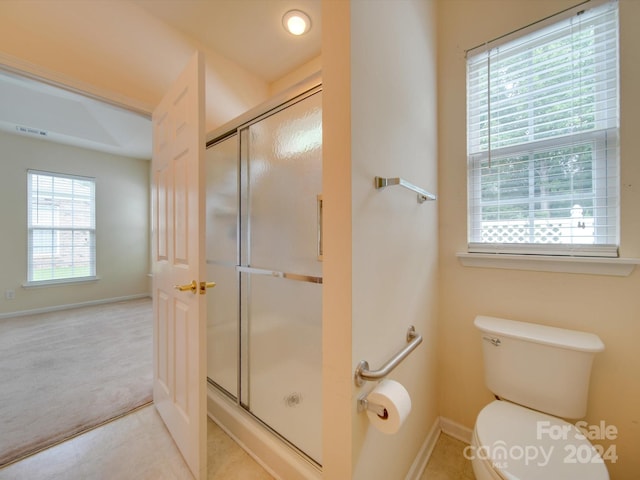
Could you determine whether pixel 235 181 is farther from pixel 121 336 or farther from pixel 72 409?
pixel 121 336

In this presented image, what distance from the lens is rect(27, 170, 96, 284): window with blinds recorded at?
3709mm

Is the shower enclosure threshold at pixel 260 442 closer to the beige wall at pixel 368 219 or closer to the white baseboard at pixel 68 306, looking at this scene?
the beige wall at pixel 368 219

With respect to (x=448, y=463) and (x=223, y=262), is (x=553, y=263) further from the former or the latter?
(x=223, y=262)

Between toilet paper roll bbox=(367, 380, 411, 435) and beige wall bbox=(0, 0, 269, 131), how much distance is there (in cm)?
204

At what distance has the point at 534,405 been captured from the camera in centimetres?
115

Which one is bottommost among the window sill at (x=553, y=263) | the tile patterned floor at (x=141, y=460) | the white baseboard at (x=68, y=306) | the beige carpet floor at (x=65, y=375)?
the tile patterned floor at (x=141, y=460)

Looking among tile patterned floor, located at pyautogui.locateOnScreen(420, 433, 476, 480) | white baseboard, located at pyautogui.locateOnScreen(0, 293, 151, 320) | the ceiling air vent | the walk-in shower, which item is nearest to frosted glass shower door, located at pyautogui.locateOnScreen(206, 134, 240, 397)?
the walk-in shower

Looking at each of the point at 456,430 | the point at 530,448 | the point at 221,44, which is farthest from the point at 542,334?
the point at 221,44

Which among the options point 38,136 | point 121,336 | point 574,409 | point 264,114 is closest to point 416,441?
point 574,409

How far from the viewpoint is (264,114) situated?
141 cm

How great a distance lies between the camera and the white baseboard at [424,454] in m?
→ 1.24

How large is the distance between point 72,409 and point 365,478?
78.9 inches

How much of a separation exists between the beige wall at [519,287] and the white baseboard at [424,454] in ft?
0.37

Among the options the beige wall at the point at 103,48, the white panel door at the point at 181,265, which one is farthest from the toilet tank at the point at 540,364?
the beige wall at the point at 103,48
